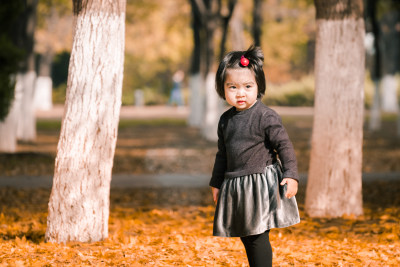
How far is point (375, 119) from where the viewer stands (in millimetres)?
23359

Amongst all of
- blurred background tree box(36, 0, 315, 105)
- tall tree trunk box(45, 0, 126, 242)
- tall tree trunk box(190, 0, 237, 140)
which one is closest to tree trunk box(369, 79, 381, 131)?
blurred background tree box(36, 0, 315, 105)

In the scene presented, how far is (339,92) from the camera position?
24.4 ft

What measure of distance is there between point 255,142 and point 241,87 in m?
0.35

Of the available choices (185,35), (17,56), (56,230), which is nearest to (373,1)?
(17,56)

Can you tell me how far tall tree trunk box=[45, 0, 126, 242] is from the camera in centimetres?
576

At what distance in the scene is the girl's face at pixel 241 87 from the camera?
4.21 metres

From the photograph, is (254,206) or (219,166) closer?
(254,206)

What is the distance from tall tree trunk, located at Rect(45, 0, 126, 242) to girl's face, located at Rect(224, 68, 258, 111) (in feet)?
6.03

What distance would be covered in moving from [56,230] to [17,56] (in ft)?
22.8

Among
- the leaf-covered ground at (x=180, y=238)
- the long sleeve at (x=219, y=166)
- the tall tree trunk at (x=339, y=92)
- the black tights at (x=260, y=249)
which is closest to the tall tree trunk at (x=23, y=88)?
the leaf-covered ground at (x=180, y=238)

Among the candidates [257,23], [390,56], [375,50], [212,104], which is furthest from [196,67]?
[390,56]

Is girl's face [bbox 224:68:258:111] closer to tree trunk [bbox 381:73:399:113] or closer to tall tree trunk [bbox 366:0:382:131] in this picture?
tall tree trunk [bbox 366:0:382:131]

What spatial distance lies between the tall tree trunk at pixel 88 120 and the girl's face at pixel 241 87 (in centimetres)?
184

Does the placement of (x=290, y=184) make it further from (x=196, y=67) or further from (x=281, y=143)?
(x=196, y=67)
